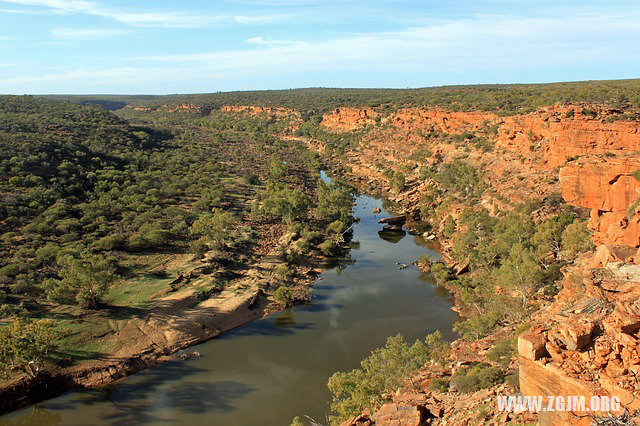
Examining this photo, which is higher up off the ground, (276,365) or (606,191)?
(606,191)

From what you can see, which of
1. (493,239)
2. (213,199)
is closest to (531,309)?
(493,239)

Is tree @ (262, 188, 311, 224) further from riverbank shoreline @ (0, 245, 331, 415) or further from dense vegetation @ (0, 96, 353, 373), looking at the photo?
riverbank shoreline @ (0, 245, 331, 415)

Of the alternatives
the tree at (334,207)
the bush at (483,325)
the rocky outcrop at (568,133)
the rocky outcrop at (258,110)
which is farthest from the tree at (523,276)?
the rocky outcrop at (258,110)

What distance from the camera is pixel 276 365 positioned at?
1002 inches

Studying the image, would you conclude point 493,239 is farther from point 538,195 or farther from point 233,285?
point 233,285

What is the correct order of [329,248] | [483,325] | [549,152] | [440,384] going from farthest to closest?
[329,248]
[549,152]
[483,325]
[440,384]

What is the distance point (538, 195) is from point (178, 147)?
237ft

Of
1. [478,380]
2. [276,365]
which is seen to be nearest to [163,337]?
[276,365]

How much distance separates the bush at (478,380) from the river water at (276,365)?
796cm

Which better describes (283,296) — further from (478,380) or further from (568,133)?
(568,133)

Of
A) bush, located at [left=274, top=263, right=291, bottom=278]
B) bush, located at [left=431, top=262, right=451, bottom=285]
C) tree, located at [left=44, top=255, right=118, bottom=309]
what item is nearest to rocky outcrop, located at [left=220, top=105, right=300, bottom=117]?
bush, located at [left=274, top=263, right=291, bottom=278]

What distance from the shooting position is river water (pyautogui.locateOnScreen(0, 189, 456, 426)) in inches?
844

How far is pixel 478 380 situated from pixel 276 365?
13.3 metres

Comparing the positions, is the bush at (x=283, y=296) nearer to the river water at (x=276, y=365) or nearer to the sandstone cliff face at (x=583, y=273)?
the river water at (x=276, y=365)
